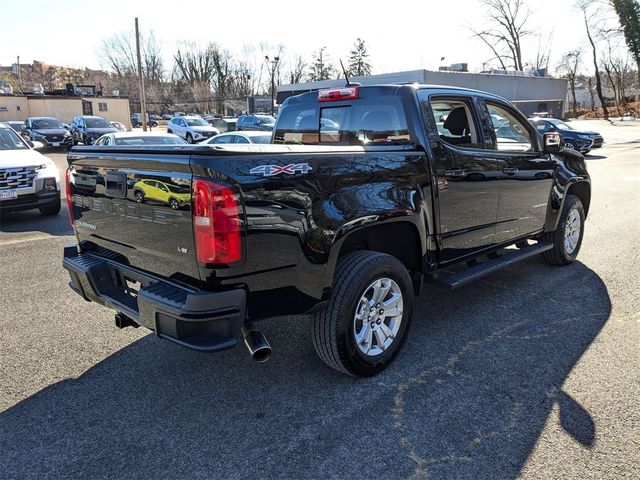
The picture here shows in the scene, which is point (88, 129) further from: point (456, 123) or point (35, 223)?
point (456, 123)

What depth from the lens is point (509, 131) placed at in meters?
4.86

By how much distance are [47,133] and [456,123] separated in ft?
87.4

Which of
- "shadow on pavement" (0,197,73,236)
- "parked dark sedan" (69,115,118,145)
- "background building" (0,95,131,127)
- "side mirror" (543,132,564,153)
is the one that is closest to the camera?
"side mirror" (543,132,564,153)

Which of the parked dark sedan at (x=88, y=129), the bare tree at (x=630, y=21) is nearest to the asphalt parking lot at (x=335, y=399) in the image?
the parked dark sedan at (x=88, y=129)

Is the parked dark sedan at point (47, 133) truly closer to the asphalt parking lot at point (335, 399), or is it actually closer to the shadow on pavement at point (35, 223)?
the shadow on pavement at point (35, 223)

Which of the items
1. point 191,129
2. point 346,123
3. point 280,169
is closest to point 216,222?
point 280,169

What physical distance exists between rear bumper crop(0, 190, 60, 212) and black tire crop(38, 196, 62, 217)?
0.05 meters

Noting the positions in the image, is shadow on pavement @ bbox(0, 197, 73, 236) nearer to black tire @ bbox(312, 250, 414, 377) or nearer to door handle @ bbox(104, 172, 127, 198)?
door handle @ bbox(104, 172, 127, 198)

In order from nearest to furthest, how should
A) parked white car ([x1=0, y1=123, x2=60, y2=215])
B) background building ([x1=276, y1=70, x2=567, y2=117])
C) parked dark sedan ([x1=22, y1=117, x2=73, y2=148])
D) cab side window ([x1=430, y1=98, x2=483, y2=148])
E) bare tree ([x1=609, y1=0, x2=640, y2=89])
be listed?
cab side window ([x1=430, y1=98, x2=483, y2=148]), parked white car ([x1=0, y1=123, x2=60, y2=215]), parked dark sedan ([x1=22, y1=117, x2=73, y2=148]), background building ([x1=276, y1=70, x2=567, y2=117]), bare tree ([x1=609, y1=0, x2=640, y2=89])

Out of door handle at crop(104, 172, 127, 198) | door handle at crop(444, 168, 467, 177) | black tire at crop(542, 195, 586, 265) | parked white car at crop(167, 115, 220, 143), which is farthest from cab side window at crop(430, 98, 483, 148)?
parked white car at crop(167, 115, 220, 143)

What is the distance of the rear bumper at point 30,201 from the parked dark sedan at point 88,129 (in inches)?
657

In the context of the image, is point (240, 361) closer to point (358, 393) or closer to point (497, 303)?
point (358, 393)

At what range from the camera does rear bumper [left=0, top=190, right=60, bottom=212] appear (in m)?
8.18

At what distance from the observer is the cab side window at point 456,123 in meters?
4.02
